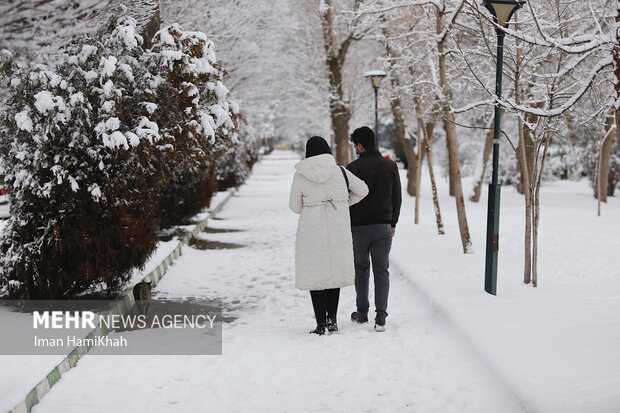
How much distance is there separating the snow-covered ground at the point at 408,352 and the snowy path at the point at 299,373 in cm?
1

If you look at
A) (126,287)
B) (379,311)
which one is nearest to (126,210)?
(126,287)

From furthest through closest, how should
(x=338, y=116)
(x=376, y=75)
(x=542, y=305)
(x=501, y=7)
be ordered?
(x=338, y=116) < (x=376, y=75) < (x=501, y=7) < (x=542, y=305)

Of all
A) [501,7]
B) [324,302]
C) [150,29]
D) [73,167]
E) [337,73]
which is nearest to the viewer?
[324,302]

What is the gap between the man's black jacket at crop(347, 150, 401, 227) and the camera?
6.28 meters

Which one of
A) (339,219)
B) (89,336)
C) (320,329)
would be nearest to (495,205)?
(339,219)

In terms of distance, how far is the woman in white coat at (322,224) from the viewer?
19.7 feet

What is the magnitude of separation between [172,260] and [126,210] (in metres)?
3.42

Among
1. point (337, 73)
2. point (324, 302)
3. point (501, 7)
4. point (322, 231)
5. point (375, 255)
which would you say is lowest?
point (324, 302)

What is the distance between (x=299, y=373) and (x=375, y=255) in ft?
5.24

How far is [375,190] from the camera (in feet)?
20.6

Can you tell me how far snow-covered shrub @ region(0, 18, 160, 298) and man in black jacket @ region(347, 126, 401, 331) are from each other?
2.37m

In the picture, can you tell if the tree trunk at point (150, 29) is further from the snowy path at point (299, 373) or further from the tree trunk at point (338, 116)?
the tree trunk at point (338, 116)

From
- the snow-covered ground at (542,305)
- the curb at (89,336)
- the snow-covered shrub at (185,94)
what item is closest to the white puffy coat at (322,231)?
the snow-covered ground at (542,305)

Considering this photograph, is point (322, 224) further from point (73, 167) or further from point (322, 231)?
point (73, 167)
